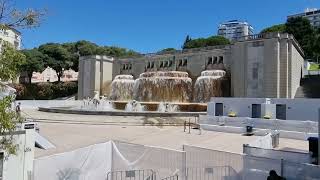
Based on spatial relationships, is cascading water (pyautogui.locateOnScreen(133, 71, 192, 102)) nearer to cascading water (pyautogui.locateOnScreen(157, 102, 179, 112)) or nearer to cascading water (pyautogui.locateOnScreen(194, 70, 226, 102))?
cascading water (pyautogui.locateOnScreen(194, 70, 226, 102))

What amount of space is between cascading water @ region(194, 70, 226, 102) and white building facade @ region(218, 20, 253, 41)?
527 feet

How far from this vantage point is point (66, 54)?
190 feet

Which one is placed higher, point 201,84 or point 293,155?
point 201,84

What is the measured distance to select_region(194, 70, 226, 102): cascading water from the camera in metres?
33.8

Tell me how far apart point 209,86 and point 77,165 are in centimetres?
2559

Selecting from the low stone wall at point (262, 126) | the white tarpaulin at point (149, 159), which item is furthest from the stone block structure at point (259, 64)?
the white tarpaulin at point (149, 159)

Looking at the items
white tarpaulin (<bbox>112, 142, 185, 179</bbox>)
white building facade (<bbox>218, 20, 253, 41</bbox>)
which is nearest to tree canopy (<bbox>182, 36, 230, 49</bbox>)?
white tarpaulin (<bbox>112, 142, 185, 179</bbox>)

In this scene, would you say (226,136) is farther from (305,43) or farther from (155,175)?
(305,43)

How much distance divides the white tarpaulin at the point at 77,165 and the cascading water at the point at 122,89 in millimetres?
29636

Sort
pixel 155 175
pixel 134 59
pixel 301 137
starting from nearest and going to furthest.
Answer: pixel 155 175
pixel 301 137
pixel 134 59

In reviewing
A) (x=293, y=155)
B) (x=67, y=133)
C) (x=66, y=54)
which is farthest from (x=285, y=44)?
(x=66, y=54)

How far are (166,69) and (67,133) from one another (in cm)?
2496

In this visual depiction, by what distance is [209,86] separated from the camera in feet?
112

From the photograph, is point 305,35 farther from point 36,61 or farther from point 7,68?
point 7,68
